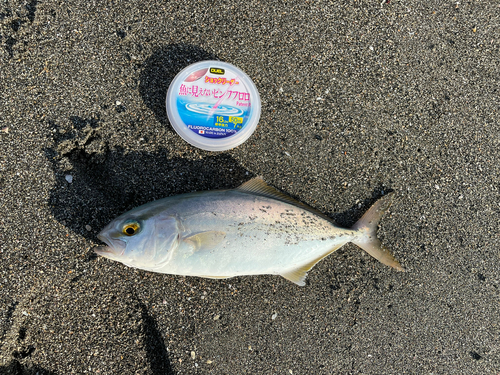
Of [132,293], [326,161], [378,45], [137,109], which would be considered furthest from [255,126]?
[132,293]

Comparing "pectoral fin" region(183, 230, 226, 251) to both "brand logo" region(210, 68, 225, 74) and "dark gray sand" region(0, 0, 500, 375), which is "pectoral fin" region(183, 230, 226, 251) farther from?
"brand logo" region(210, 68, 225, 74)

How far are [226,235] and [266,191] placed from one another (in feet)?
1.31

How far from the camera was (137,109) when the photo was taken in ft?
6.66

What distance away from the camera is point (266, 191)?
1.91 meters

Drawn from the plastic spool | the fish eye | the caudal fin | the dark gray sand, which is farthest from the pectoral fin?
the caudal fin

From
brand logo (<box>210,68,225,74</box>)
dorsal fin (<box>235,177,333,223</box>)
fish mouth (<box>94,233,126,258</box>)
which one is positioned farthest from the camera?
brand logo (<box>210,68,225,74</box>)

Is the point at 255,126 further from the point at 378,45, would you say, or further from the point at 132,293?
the point at 132,293

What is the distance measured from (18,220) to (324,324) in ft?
7.23

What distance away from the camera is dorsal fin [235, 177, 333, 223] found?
6.14 ft

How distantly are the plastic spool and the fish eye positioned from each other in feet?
2.13

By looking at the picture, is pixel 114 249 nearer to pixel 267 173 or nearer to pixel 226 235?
pixel 226 235

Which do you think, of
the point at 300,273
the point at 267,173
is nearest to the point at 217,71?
the point at 267,173

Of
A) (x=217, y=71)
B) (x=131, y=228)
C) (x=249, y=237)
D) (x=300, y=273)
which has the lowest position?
(x=300, y=273)

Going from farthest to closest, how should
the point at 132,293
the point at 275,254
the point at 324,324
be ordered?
the point at 324,324, the point at 132,293, the point at 275,254
